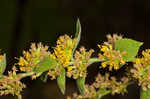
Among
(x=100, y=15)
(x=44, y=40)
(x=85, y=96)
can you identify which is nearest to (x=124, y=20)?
(x=100, y=15)

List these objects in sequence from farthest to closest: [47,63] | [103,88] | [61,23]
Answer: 1. [61,23]
2. [103,88]
3. [47,63]

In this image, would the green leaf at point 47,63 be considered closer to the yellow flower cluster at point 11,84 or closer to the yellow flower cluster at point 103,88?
the yellow flower cluster at point 11,84

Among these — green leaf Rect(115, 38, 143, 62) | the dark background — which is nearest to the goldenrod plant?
green leaf Rect(115, 38, 143, 62)

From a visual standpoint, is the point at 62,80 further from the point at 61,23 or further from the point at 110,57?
the point at 61,23

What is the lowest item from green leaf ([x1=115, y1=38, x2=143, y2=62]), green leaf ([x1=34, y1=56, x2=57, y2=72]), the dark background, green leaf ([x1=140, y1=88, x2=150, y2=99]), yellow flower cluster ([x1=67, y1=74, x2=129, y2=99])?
green leaf ([x1=140, y1=88, x2=150, y2=99])

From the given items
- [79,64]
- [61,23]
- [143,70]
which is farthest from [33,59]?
[61,23]

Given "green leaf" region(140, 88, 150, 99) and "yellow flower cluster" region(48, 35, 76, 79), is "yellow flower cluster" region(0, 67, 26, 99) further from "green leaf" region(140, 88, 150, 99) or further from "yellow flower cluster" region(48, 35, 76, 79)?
"green leaf" region(140, 88, 150, 99)

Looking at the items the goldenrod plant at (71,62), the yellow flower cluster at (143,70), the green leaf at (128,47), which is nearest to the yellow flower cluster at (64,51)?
the goldenrod plant at (71,62)
